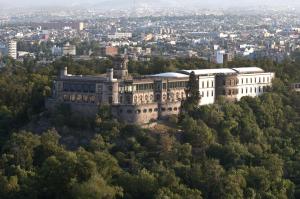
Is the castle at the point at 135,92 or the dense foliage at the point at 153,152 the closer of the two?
the dense foliage at the point at 153,152

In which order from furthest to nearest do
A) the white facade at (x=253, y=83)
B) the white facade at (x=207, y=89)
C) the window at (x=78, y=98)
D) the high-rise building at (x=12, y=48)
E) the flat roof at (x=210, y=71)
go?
the high-rise building at (x=12, y=48) → the white facade at (x=253, y=83) → the flat roof at (x=210, y=71) → the white facade at (x=207, y=89) → the window at (x=78, y=98)

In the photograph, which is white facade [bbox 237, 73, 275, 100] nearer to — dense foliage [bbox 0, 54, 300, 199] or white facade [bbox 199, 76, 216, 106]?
dense foliage [bbox 0, 54, 300, 199]

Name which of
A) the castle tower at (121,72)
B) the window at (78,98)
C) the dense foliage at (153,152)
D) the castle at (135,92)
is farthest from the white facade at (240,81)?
the window at (78,98)

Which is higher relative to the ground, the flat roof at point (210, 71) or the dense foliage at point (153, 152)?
the flat roof at point (210, 71)

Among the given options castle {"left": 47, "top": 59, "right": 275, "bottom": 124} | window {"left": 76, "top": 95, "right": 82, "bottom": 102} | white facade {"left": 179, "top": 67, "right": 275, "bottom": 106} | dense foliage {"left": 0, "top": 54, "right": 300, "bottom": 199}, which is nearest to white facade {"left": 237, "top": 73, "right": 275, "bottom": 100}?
white facade {"left": 179, "top": 67, "right": 275, "bottom": 106}

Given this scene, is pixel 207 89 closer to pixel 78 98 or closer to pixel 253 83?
pixel 253 83

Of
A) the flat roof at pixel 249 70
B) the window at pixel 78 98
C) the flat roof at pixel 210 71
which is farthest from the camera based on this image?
the flat roof at pixel 249 70

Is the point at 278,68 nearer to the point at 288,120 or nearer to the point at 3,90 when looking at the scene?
the point at 288,120

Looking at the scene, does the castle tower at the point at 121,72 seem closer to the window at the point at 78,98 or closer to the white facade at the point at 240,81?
the window at the point at 78,98
